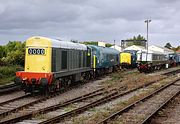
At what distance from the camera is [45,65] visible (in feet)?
64.6

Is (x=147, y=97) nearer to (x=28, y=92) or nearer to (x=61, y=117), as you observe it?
(x=28, y=92)

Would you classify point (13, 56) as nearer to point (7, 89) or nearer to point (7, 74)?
point (7, 74)

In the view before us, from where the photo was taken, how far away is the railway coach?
62.1ft

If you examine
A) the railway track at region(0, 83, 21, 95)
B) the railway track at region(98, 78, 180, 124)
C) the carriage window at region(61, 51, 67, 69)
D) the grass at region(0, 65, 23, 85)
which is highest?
the carriage window at region(61, 51, 67, 69)

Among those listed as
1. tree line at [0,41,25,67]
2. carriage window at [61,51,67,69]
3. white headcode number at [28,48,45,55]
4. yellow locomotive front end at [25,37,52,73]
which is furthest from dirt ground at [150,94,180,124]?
tree line at [0,41,25,67]

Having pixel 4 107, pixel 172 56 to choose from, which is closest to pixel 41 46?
pixel 4 107

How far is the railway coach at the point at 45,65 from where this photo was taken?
18.9m

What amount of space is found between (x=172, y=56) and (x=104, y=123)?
63674 millimetres

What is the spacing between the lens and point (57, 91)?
69.3ft

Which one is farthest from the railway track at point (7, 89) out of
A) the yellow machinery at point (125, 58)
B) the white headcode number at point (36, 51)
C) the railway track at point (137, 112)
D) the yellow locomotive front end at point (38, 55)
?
the yellow machinery at point (125, 58)

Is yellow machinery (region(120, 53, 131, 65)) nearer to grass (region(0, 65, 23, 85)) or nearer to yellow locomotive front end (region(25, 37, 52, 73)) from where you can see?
grass (region(0, 65, 23, 85))

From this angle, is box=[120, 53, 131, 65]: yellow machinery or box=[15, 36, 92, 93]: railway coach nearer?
box=[15, 36, 92, 93]: railway coach

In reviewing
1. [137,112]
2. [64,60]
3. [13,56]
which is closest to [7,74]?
[13,56]

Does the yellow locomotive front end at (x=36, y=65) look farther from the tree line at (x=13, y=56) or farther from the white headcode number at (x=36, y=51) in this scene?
the tree line at (x=13, y=56)
